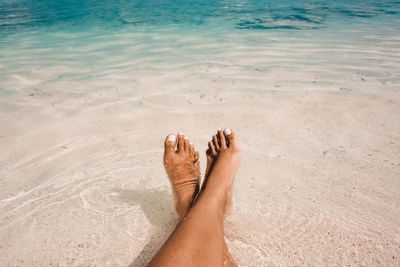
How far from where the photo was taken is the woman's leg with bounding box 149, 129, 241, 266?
3.67ft

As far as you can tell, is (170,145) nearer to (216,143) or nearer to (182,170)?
(182,170)

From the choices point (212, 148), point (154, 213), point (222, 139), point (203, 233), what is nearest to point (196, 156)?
point (212, 148)

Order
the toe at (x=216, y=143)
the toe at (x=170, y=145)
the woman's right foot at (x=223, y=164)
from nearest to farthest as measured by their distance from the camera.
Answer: the woman's right foot at (x=223, y=164) < the toe at (x=170, y=145) < the toe at (x=216, y=143)

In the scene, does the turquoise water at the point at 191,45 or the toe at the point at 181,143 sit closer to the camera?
the toe at the point at 181,143

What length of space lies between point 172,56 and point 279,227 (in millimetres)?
3876

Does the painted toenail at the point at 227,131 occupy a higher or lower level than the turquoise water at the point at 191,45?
lower

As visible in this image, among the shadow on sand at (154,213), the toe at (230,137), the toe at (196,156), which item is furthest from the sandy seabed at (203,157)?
the toe at (196,156)

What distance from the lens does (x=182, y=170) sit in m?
1.89

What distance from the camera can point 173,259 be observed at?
43.2 inches

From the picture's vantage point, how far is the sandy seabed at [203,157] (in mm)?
1443

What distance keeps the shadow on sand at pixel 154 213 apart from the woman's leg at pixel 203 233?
0.23 metres

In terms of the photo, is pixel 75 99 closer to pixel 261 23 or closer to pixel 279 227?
pixel 279 227

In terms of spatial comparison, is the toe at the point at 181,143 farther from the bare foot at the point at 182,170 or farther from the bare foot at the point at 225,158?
the bare foot at the point at 225,158


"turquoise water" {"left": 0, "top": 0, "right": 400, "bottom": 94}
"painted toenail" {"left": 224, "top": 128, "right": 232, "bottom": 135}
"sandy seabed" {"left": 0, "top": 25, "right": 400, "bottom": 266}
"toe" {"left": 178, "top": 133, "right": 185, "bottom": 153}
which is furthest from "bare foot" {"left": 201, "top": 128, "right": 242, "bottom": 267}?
"turquoise water" {"left": 0, "top": 0, "right": 400, "bottom": 94}
